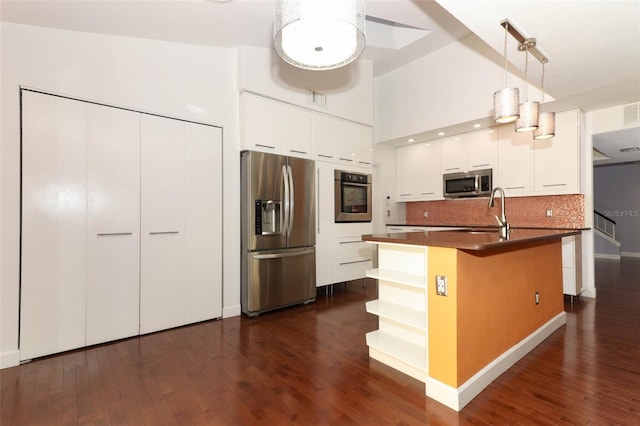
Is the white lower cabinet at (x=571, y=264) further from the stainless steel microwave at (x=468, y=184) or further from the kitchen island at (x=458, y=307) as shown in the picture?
the kitchen island at (x=458, y=307)

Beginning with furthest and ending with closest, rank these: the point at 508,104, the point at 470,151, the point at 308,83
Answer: the point at 470,151 < the point at 308,83 < the point at 508,104

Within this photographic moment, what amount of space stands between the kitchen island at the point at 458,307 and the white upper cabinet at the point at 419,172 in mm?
2543

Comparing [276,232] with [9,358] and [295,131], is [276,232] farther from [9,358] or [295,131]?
[9,358]

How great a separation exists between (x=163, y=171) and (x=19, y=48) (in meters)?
1.32

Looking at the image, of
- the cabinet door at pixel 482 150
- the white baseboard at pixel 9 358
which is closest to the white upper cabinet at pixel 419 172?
the cabinet door at pixel 482 150

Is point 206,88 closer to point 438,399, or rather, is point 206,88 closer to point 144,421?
point 144,421

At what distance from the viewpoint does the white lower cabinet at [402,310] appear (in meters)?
2.12

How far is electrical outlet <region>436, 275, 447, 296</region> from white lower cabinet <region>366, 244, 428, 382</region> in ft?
0.44

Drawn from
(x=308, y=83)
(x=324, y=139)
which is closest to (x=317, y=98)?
(x=308, y=83)

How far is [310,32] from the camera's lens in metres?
1.85

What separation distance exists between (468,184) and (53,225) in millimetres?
4961

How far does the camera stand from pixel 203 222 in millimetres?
3311

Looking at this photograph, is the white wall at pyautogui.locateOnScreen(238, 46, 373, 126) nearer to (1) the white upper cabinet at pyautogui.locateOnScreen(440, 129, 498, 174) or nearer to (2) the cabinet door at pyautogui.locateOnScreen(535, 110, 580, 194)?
(1) the white upper cabinet at pyautogui.locateOnScreen(440, 129, 498, 174)

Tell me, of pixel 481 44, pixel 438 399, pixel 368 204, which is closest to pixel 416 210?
pixel 368 204
